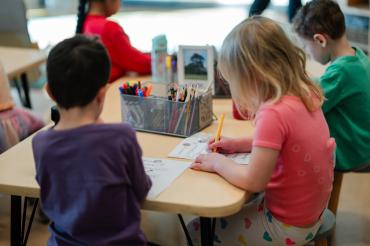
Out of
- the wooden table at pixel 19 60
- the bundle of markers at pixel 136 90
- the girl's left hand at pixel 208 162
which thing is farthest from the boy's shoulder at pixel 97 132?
the wooden table at pixel 19 60

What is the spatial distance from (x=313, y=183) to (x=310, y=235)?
0.17m

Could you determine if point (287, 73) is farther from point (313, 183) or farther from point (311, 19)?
point (311, 19)

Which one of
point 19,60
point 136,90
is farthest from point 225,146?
point 19,60

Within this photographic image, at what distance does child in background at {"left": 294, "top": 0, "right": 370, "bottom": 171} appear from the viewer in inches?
72.5

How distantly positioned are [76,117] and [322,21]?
1084 millimetres

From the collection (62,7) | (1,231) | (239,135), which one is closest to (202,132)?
(239,135)

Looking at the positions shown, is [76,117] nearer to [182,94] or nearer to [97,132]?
[97,132]

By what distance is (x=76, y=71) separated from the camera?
1163 mm

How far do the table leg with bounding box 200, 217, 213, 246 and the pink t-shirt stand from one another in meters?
0.18

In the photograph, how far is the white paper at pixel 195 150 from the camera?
1.51 meters

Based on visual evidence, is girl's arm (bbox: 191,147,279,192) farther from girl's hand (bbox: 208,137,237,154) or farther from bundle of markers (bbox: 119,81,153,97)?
bundle of markers (bbox: 119,81,153,97)

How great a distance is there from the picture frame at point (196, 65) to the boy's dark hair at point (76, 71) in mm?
824

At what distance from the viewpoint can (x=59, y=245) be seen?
130 cm

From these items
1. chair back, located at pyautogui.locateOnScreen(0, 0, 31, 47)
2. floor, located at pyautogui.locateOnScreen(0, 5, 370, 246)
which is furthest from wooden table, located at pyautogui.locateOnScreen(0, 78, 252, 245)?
chair back, located at pyautogui.locateOnScreen(0, 0, 31, 47)
